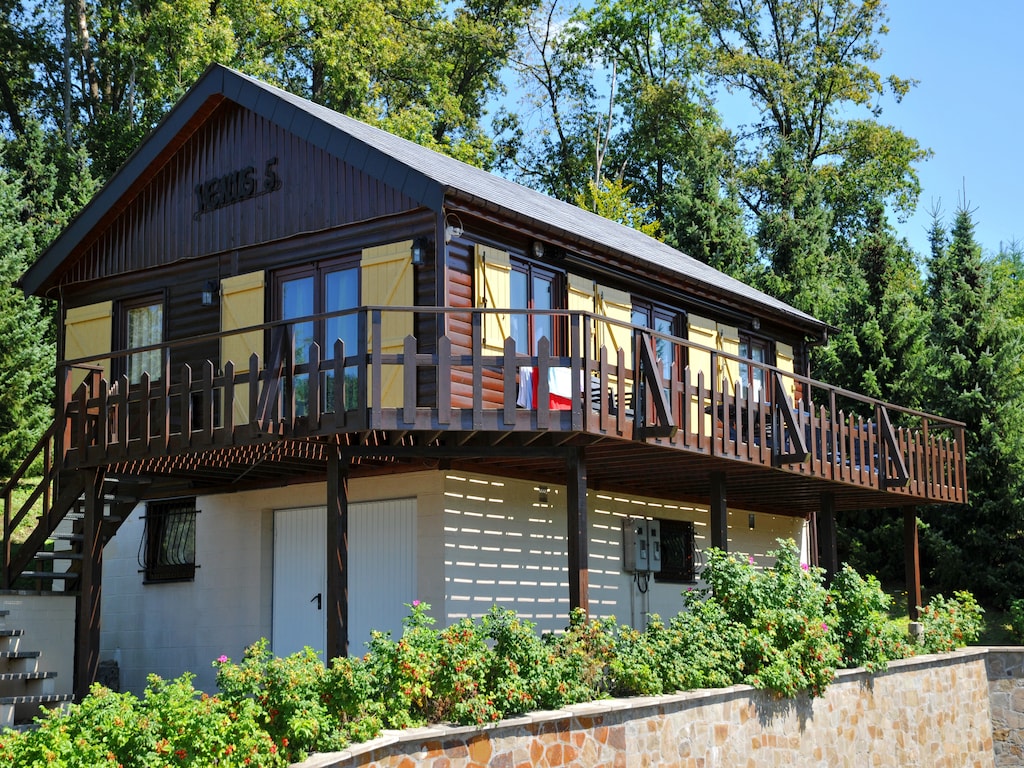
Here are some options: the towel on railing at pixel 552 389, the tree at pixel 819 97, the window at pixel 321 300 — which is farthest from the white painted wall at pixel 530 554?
the tree at pixel 819 97

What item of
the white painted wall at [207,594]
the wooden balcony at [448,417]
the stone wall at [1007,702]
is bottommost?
the stone wall at [1007,702]

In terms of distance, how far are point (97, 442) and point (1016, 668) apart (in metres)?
12.8

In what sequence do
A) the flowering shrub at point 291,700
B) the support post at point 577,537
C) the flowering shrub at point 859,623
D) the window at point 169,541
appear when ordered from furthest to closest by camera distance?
the window at point 169,541
the flowering shrub at point 859,623
the support post at point 577,537
the flowering shrub at point 291,700

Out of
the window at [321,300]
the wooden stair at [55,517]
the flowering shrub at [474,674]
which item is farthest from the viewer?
the window at [321,300]

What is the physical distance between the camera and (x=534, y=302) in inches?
604

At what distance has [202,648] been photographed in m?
16.0

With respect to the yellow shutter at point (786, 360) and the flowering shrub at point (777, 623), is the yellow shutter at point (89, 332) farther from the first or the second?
the yellow shutter at point (786, 360)

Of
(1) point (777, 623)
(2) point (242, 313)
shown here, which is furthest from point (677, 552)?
(2) point (242, 313)

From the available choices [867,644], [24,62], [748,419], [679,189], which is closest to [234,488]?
[748,419]

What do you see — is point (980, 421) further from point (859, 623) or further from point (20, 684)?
point (20, 684)

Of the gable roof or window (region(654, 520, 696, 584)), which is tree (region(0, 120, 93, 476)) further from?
window (region(654, 520, 696, 584))

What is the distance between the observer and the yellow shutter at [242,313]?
15664 mm

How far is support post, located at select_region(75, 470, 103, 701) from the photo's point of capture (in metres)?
14.1

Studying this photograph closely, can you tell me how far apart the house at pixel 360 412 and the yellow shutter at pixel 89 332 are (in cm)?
4
